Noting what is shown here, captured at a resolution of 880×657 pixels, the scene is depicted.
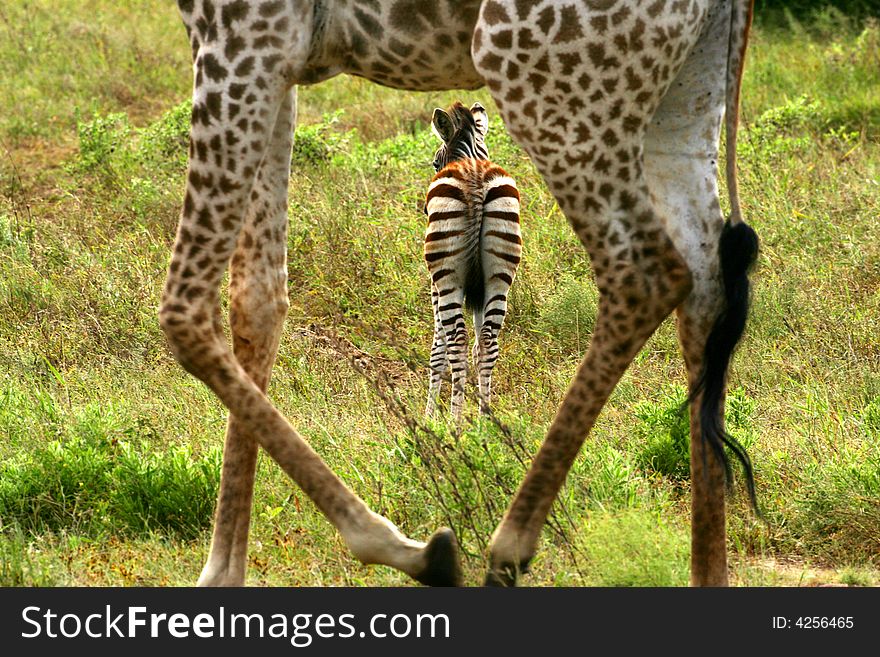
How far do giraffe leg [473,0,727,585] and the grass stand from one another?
40cm

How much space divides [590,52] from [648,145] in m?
0.65

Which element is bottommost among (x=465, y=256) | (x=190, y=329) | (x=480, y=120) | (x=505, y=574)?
(x=505, y=574)

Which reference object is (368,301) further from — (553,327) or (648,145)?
(648,145)

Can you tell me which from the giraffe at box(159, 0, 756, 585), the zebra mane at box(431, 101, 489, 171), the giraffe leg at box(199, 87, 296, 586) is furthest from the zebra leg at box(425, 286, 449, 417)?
the giraffe at box(159, 0, 756, 585)

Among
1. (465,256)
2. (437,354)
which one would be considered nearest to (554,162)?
(465,256)

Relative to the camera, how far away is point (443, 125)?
803 cm

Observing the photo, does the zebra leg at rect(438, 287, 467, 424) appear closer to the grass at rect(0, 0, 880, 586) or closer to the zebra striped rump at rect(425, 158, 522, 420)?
the zebra striped rump at rect(425, 158, 522, 420)

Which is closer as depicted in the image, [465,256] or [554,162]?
[554,162]

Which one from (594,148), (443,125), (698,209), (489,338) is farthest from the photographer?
(443,125)

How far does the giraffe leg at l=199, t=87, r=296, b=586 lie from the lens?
4535 millimetres

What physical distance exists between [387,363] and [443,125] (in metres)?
1.58

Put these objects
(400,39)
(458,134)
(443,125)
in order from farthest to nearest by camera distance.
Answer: (443,125) → (458,134) → (400,39)

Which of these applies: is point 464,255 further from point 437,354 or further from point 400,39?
point 400,39

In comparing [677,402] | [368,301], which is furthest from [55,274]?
[677,402]
